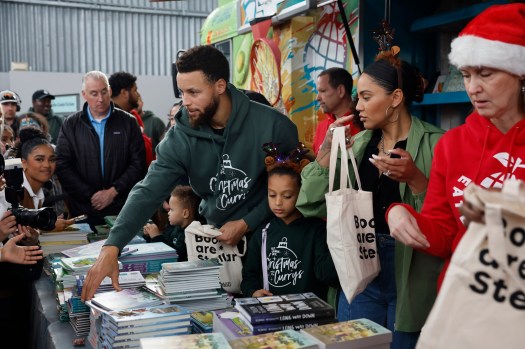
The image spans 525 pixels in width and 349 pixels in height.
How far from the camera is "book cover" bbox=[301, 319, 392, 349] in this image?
1430 mm

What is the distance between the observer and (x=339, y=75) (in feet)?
11.8

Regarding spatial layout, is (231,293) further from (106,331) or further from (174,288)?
(106,331)

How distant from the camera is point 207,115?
241cm

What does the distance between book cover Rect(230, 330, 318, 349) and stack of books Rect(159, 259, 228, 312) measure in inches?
25.8

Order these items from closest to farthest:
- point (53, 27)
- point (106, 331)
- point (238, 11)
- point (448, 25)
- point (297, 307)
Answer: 1. point (297, 307)
2. point (106, 331)
3. point (448, 25)
4. point (238, 11)
5. point (53, 27)

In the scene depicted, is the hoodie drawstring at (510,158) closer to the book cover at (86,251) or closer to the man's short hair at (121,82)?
the book cover at (86,251)

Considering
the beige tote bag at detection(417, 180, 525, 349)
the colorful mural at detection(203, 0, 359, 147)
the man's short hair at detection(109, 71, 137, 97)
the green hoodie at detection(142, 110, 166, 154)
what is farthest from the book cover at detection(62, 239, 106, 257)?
the green hoodie at detection(142, 110, 166, 154)

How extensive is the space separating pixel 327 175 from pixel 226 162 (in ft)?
1.71

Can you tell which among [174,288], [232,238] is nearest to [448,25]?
[232,238]

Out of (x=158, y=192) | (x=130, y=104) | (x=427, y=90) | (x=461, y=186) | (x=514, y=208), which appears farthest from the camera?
(x=130, y=104)

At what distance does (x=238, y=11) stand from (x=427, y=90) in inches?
110

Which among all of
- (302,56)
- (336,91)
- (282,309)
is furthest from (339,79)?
(282,309)

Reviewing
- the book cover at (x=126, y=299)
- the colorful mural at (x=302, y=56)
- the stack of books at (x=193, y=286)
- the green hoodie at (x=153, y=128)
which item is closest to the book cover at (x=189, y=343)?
the book cover at (x=126, y=299)

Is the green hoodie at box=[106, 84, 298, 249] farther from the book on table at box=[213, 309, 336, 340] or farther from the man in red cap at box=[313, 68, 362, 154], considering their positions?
the man in red cap at box=[313, 68, 362, 154]
